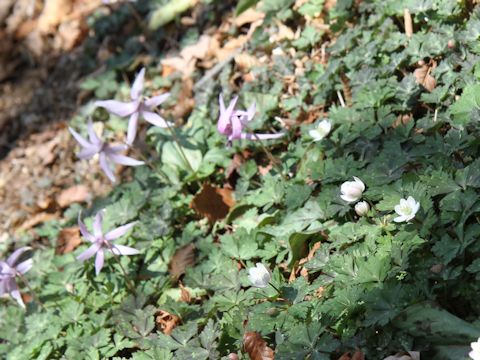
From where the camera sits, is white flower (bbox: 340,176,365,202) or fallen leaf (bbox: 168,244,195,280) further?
fallen leaf (bbox: 168,244,195,280)

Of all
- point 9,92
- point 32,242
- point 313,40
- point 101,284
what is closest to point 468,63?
point 313,40

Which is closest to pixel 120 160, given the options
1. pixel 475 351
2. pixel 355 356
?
pixel 355 356

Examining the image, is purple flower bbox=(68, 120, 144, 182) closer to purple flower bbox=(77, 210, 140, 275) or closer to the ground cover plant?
the ground cover plant

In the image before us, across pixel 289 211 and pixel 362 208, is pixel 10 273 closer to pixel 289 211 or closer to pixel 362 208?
pixel 289 211

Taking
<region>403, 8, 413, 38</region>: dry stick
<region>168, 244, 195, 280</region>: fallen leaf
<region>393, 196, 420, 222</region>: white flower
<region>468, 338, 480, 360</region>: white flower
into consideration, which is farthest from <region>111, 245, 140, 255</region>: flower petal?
<region>403, 8, 413, 38</region>: dry stick

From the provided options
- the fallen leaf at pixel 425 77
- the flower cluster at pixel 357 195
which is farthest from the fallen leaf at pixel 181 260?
the fallen leaf at pixel 425 77

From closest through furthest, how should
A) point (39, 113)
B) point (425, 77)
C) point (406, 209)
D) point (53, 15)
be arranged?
1. point (406, 209)
2. point (425, 77)
3. point (39, 113)
4. point (53, 15)

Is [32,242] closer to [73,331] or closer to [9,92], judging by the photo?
[73,331]

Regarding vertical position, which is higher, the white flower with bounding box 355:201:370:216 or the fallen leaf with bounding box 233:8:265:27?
the fallen leaf with bounding box 233:8:265:27

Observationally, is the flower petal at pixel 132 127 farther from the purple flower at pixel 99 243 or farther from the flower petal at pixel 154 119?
the purple flower at pixel 99 243
